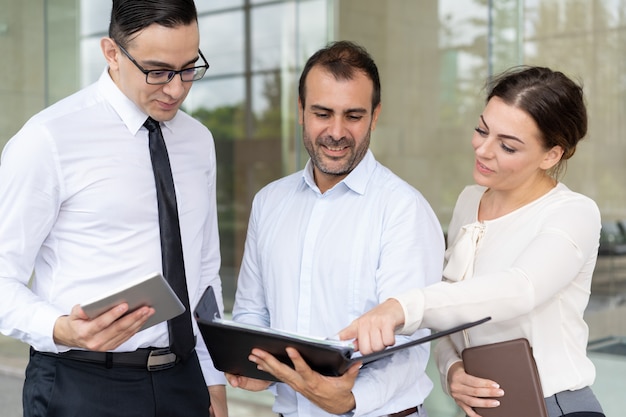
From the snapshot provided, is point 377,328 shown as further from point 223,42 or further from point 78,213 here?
point 223,42

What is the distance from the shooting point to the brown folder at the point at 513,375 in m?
1.72

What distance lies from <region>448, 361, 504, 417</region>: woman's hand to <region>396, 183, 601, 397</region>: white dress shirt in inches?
3.7

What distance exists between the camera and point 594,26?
217 inches

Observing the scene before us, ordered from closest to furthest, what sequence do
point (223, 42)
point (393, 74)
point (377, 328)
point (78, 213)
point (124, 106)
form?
point (377, 328) < point (78, 213) < point (124, 106) < point (223, 42) < point (393, 74)

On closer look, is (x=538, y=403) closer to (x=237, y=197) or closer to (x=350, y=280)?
(x=350, y=280)

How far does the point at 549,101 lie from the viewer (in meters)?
1.83

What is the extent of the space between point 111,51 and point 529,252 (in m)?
1.17

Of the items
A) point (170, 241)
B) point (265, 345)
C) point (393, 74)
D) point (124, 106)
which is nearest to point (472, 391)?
point (265, 345)

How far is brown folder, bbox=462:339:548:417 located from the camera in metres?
1.72

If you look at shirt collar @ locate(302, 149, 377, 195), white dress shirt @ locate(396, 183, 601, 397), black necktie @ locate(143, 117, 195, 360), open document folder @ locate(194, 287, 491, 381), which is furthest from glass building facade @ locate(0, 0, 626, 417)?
open document folder @ locate(194, 287, 491, 381)

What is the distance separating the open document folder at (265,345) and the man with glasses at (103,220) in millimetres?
306

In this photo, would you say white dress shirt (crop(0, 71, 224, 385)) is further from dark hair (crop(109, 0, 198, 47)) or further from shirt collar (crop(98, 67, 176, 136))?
dark hair (crop(109, 0, 198, 47))

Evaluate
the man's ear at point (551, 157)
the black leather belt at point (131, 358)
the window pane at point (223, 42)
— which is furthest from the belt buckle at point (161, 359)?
the window pane at point (223, 42)

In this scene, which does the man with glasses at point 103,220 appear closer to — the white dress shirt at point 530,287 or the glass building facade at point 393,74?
the white dress shirt at point 530,287
